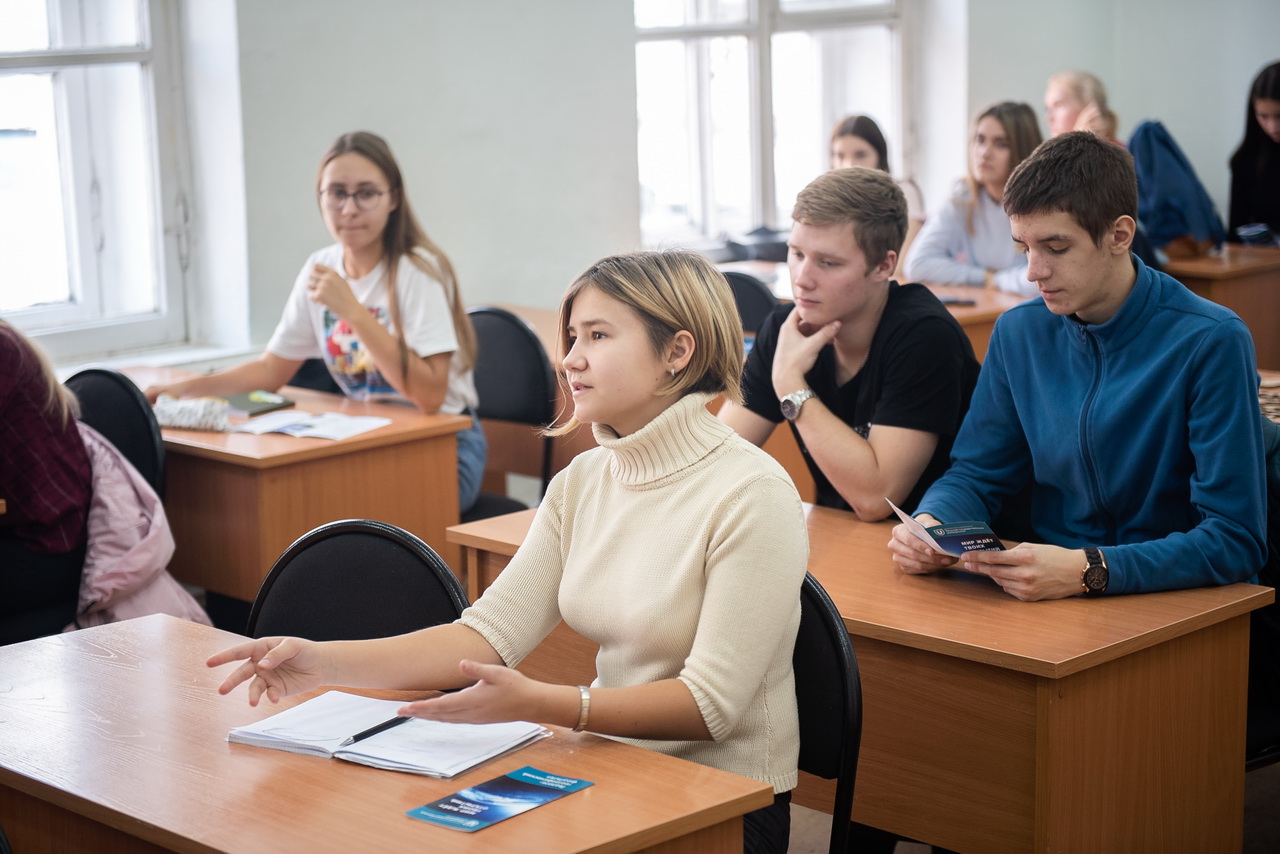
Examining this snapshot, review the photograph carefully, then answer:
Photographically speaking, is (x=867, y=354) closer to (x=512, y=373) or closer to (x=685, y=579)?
(x=685, y=579)

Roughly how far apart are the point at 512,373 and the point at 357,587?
6.00ft

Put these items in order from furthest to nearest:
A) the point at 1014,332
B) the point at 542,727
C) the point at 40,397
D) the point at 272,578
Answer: the point at 40,397
the point at 1014,332
the point at 272,578
the point at 542,727

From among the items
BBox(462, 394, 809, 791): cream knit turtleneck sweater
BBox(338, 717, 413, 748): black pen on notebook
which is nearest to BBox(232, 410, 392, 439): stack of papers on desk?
BBox(462, 394, 809, 791): cream knit turtleneck sweater

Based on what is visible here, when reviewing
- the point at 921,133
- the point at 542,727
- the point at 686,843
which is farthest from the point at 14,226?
the point at 921,133

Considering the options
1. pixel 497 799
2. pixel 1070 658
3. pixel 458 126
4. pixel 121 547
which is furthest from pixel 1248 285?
pixel 497 799

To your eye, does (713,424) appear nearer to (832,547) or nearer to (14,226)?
(832,547)

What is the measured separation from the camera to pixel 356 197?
10.7 feet

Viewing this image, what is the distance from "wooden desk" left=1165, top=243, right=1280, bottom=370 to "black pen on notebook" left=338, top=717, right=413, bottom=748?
409 centimetres

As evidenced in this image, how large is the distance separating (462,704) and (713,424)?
0.45m

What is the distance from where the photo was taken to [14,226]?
3.95 metres

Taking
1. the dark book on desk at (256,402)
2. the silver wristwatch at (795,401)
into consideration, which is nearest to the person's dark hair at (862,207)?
the silver wristwatch at (795,401)

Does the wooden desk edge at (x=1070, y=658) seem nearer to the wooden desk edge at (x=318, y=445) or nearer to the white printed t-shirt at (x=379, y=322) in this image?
the wooden desk edge at (x=318, y=445)

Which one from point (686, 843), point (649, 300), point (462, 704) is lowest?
point (686, 843)

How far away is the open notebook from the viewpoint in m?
1.36
